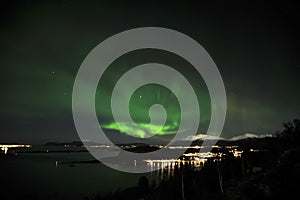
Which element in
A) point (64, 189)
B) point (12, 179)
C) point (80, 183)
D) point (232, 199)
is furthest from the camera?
point (12, 179)

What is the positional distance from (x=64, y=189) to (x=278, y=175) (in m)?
26.3

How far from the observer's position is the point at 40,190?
1198 inches

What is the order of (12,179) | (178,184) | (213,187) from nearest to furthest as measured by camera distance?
(213,187) → (178,184) → (12,179)

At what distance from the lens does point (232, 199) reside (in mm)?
11203

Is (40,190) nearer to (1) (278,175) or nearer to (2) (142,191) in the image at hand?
(2) (142,191)

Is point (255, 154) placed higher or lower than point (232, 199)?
higher

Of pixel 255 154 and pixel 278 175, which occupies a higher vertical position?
pixel 255 154

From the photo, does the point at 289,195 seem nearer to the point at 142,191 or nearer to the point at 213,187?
the point at 213,187

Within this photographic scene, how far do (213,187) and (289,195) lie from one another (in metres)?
7.82

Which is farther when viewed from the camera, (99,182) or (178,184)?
(99,182)

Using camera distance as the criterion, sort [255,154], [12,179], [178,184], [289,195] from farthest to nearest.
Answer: [12,179] < [255,154] < [178,184] < [289,195]

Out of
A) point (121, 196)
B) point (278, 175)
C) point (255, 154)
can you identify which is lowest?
point (121, 196)

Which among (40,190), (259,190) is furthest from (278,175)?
(40,190)


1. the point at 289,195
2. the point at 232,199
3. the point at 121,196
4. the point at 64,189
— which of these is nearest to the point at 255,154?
the point at 121,196
